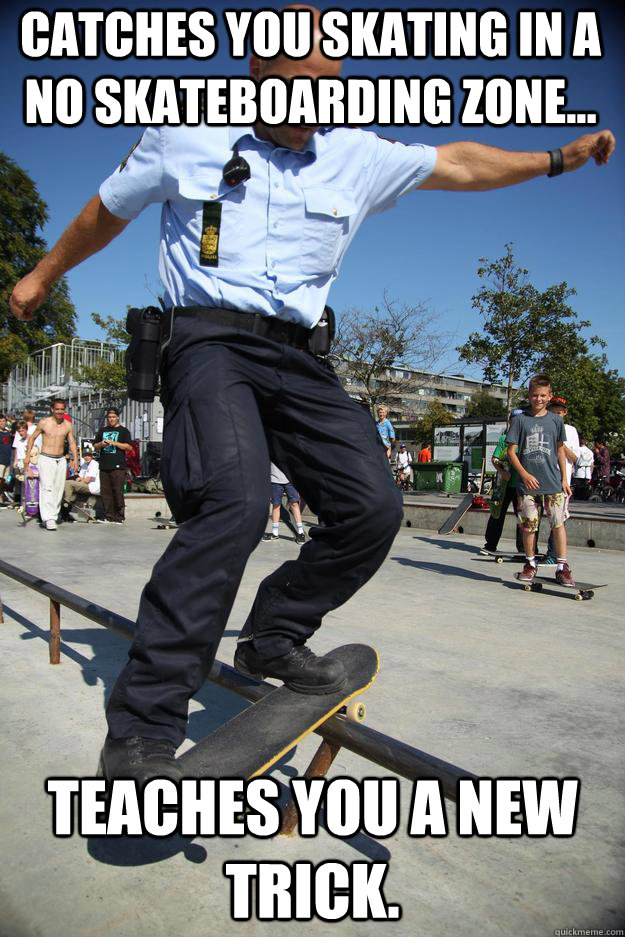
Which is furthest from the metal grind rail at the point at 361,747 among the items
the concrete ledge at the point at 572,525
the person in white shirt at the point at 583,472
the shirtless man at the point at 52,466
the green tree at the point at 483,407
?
the green tree at the point at 483,407

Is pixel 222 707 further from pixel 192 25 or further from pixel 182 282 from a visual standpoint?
pixel 192 25

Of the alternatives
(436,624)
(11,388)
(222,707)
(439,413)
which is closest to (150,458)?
(11,388)

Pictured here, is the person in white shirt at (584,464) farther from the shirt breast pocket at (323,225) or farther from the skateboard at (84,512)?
the shirt breast pocket at (323,225)

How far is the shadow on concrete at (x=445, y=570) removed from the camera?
7441 millimetres

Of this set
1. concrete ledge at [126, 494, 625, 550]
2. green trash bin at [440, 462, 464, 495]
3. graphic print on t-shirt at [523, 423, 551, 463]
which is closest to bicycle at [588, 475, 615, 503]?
green trash bin at [440, 462, 464, 495]

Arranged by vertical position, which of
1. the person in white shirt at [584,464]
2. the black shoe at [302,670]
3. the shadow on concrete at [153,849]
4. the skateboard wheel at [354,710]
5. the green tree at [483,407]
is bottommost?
the shadow on concrete at [153,849]

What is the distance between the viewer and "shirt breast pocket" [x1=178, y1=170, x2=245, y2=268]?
1958 millimetres

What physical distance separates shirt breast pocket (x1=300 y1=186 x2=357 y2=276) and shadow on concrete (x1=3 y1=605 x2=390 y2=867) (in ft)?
4.86

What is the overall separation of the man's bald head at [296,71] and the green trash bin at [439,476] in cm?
2080

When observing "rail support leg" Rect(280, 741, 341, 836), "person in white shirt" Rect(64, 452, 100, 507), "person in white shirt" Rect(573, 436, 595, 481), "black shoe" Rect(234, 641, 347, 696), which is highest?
"person in white shirt" Rect(573, 436, 595, 481)

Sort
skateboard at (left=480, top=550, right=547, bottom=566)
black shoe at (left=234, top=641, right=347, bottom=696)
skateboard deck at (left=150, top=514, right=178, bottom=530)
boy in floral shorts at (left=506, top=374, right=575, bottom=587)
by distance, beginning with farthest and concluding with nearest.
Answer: skateboard deck at (left=150, top=514, right=178, bottom=530) → skateboard at (left=480, top=550, right=547, bottom=566) → boy in floral shorts at (left=506, top=374, right=575, bottom=587) → black shoe at (left=234, top=641, right=347, bottom=696)

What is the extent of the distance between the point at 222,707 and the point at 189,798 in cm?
138

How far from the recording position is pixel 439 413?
6394 centimetres

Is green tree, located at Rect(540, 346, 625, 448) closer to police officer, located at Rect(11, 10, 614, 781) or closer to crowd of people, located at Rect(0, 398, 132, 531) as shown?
crowd of people, located at Rect(0, 398, 132, 531)
